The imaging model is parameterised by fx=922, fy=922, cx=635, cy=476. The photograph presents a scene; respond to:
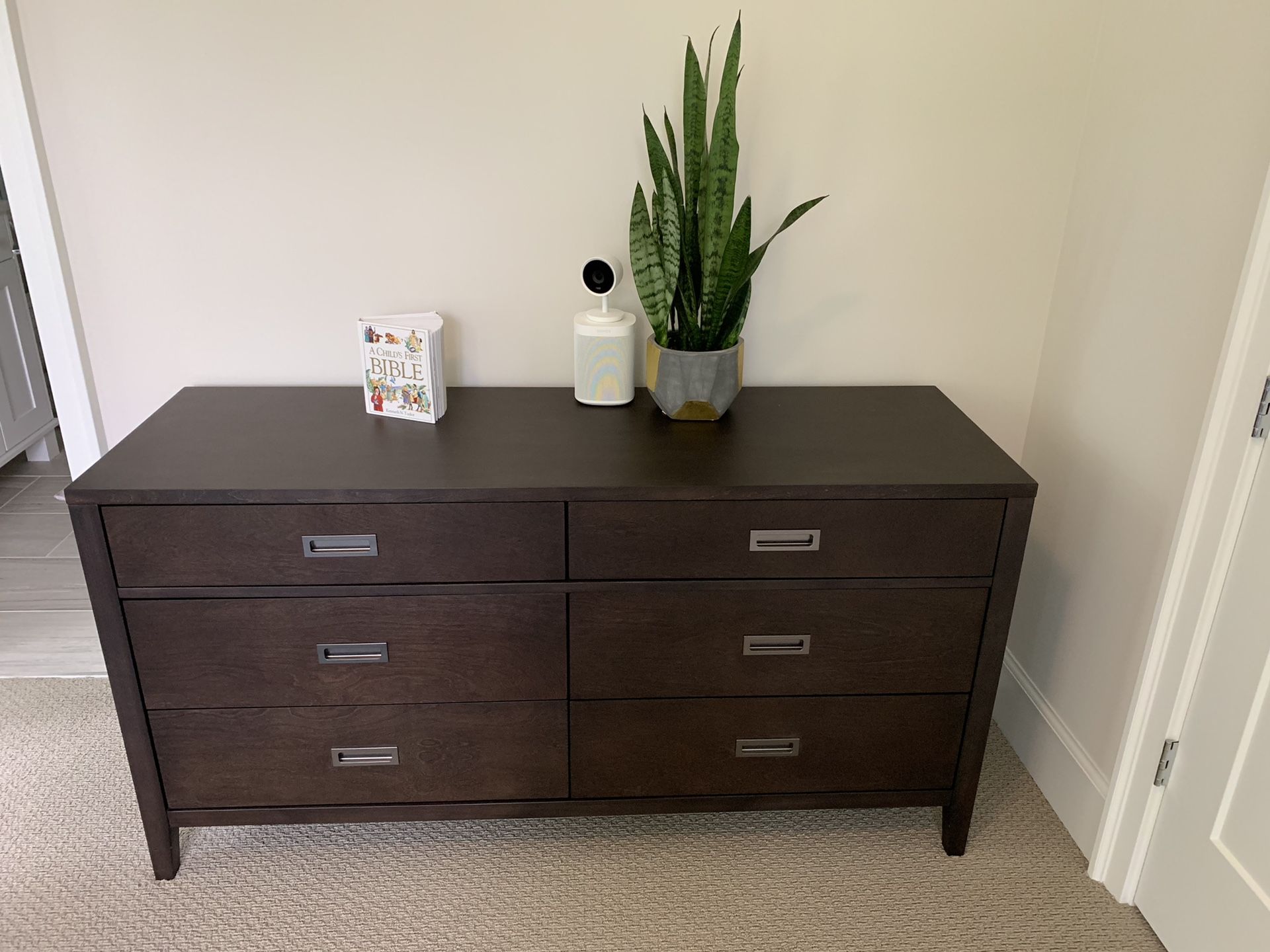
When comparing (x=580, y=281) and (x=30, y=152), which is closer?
(x=30, y=152)

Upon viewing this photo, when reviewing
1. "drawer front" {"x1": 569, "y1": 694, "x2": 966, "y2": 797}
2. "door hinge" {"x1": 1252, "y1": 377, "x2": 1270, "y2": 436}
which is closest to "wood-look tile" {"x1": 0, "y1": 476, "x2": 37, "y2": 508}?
"drawer front" {"x1": 569, "y1": 694, "x2": 966, "y2": 797}

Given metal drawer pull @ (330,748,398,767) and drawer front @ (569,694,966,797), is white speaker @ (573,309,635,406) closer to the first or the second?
drawer front @ (569,694,966,797)

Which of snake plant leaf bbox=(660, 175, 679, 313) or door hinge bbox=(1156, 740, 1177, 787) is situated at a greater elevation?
snake plant leaf bbox=(660, 175, 679, 313)

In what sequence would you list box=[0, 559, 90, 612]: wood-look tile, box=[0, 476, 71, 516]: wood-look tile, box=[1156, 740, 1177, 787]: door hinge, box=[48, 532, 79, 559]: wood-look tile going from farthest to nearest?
box=[0, 476, 71, 516]: wood-look tile < box=[48, 532, 79, 559]: wood-look tile < box=[0, 559, 90, 612]: wood-look tile < box=[1156, 740, 1177, 787]: door hinge

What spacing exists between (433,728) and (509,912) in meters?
0.34

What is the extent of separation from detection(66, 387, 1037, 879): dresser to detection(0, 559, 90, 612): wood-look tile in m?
1.07

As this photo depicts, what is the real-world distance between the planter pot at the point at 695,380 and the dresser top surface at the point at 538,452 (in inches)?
1.5

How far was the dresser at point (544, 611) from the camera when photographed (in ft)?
4.67

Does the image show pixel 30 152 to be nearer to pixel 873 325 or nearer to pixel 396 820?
pixel 396 820

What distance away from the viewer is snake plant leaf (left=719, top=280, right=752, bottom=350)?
1.67m

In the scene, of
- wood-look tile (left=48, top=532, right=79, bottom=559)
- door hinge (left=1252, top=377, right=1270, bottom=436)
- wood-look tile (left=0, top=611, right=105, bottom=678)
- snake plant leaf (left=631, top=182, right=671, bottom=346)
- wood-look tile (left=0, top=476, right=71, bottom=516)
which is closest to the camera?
door hinge (left=1252, top=377, right=1270, bottom=436)

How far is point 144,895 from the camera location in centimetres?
161

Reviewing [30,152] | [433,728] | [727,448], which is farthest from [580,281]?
[30,152]

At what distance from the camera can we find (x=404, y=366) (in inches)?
64.7
